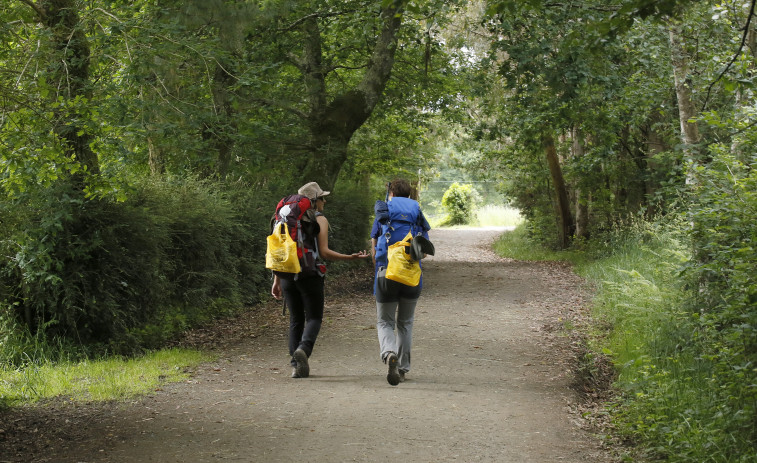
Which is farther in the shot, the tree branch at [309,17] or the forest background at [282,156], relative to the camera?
the tree branch at [309,17]

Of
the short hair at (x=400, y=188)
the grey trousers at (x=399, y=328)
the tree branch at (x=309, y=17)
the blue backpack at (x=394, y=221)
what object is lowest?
the grey trousers at (x=399, y=328)

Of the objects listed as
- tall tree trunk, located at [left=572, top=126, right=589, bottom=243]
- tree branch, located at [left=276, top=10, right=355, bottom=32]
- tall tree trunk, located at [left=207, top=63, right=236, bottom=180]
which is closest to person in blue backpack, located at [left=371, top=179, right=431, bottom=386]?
tall tree trunk, located at [left=207, top=63, right=236, bottom=180]

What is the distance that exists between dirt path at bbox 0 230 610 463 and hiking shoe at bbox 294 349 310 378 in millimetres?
113

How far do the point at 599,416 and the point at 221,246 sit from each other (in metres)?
7.85

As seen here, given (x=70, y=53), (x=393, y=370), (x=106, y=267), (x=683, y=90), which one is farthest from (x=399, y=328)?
(x=683, y=90)

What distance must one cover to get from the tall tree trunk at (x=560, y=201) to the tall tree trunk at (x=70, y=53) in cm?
1730

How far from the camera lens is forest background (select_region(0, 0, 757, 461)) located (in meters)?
6.33

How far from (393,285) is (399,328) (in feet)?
1.74

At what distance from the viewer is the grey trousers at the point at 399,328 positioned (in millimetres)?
7777

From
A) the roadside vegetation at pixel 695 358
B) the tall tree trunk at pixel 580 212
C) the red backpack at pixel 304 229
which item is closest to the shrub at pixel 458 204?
the tall tree trunk at pixel 580 212

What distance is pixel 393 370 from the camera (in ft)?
25.2

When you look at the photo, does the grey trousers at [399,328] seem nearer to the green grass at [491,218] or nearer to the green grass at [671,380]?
the green grass at [671,380]

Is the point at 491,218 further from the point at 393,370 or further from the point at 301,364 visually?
the point at 393,370

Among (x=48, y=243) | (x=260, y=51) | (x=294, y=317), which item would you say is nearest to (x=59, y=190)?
(x=48, y=243)
